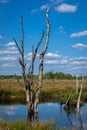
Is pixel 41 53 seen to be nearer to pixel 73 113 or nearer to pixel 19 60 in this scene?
pixel 19 60

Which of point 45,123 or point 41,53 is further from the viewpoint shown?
point 41,53

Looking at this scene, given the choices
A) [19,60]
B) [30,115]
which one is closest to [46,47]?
[19,60]

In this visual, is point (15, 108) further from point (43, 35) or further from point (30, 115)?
point (43, 35)

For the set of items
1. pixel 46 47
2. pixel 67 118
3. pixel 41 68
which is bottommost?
pixel 67 118

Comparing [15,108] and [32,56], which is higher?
[32,56]

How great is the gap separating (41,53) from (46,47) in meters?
0.59

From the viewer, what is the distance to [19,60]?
998 inches

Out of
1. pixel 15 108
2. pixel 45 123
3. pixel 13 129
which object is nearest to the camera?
pixel 13 129

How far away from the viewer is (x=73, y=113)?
93.8 ft

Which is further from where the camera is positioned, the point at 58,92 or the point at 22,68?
the point at 58,92

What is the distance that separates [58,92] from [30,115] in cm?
2102

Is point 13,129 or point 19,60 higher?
point 19,60

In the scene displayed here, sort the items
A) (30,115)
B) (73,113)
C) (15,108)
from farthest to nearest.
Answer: (15,108) → (73,113) → (30,115)

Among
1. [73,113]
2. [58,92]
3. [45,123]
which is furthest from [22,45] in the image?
[58,92]
